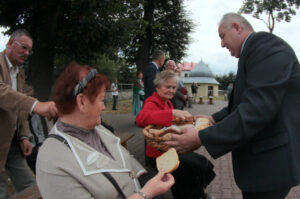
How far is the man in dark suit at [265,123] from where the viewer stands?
4.84 ft

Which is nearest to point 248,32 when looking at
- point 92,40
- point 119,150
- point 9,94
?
point 119,150

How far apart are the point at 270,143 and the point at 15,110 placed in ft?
6.44

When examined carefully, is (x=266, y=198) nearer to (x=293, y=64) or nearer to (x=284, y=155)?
(x=284, y=155)

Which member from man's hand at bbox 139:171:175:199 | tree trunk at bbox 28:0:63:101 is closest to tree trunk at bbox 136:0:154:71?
tree trunk at bbox 28:0:63:101

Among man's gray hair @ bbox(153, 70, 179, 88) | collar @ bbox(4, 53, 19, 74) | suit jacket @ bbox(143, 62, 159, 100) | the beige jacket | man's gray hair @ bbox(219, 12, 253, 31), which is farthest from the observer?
suit jacket @ bbox(143, 62, 159, 100)

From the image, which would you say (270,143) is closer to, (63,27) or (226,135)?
(226,135)

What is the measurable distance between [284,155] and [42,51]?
6865 millimetres

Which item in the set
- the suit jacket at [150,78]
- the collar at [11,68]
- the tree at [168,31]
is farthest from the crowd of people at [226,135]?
the tree at [168,31]

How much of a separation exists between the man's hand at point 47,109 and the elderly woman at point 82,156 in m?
0.28

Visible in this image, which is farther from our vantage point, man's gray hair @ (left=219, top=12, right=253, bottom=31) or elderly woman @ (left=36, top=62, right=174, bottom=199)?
man's gray hair @ (left=219, top=12, right=253, bottom=31)

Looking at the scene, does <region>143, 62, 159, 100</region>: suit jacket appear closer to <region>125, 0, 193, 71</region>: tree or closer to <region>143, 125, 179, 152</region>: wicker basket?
<region>143, 125, 179, 152</region>: wicker basket

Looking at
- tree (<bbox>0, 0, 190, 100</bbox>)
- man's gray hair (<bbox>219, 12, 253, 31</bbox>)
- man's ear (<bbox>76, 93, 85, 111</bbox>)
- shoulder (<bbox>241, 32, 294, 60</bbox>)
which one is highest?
tree (<bbox>0, 0, 190, 100</bbox>)

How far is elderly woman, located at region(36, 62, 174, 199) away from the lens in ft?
4.43

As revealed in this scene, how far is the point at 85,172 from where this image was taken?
4.55 ft
